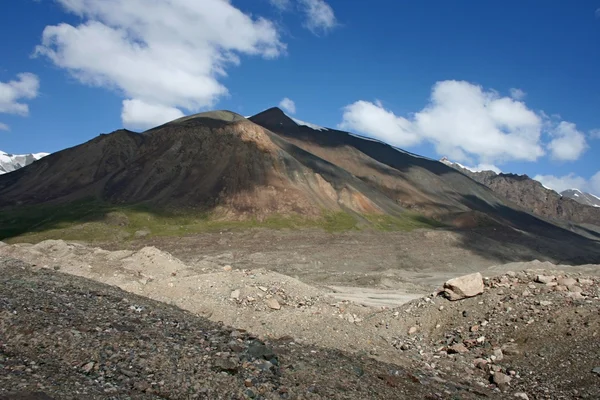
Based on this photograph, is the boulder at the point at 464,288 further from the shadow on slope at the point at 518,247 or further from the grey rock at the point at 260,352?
the shadow on slope at the point at 518,247

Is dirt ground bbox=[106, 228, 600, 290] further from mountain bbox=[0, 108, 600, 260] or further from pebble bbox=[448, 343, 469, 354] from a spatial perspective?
pebble bbox=[448, 343, 469, 354]

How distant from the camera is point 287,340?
56.9 ft

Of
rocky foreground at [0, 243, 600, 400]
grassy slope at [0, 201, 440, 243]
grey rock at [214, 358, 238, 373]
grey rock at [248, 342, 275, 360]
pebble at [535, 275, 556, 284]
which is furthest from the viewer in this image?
grassy slope at [0, 201, 440, 243]

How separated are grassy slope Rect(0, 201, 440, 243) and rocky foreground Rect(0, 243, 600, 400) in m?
60.1

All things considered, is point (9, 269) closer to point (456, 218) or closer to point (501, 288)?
point (501, 288)

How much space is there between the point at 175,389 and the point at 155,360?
145cm

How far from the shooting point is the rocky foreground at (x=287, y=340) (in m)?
10.9

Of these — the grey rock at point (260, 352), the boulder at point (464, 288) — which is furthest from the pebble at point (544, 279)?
the grey rock at point (260, 352)

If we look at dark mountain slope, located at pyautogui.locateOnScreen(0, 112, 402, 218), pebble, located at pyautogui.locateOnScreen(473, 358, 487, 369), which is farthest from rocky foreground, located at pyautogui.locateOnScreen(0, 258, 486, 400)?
dark mountain slope, located at pyautogui.locateOnScreen(0, 112, 402, 218)

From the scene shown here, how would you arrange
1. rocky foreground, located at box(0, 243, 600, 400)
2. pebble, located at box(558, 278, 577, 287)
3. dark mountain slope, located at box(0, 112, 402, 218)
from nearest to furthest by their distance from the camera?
rocky foreground, located at box(0, 243, 600, 400) < pebble, located at box(558, 278, 577, 287) < dark mountain slope, located at box(0, 112, 402, 218)

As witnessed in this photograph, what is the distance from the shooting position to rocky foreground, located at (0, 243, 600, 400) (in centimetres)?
1086

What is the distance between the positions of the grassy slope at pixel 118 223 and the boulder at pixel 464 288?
67011mm

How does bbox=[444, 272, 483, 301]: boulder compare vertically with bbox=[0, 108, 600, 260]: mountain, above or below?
below

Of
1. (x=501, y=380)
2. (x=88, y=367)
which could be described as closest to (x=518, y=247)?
(x=501, y=380)
